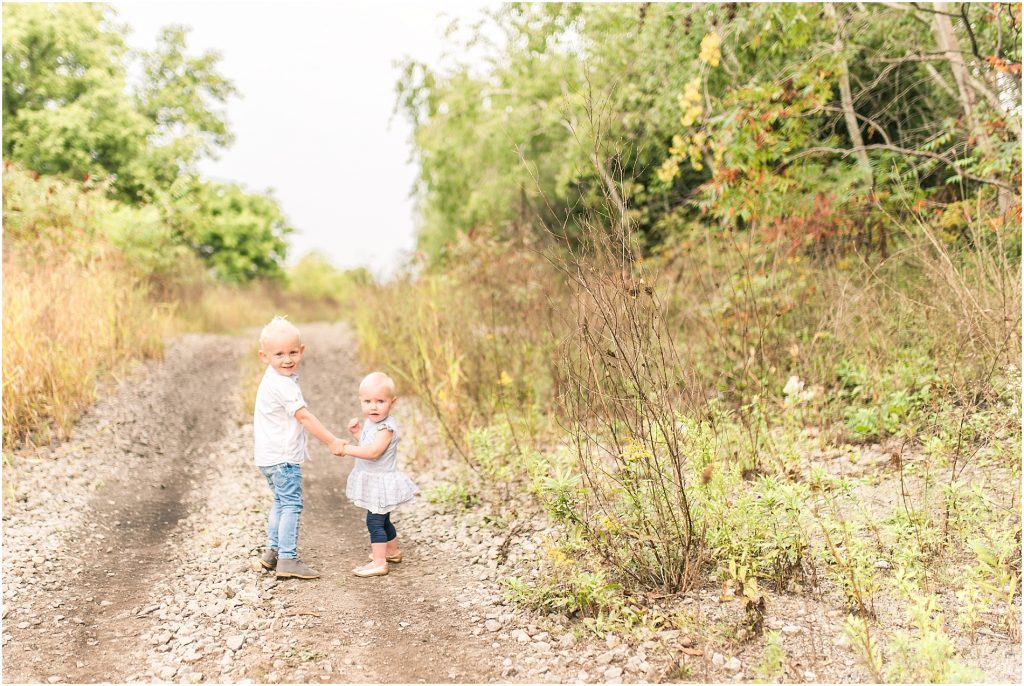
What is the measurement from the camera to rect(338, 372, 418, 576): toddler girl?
4.09 m

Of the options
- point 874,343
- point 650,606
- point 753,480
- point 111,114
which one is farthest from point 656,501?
point 111,114

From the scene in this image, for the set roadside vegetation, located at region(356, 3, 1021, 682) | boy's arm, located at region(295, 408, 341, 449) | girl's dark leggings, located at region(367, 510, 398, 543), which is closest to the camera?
roadside vegetation, located at region(356, 3, 1021, 682)

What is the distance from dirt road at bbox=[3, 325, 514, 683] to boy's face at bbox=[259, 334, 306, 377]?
114 cm

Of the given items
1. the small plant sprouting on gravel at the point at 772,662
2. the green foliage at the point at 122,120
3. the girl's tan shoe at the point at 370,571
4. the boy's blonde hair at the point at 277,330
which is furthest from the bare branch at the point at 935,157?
the green foliage at the point at 122,120

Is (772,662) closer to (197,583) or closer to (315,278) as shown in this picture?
(197,583)

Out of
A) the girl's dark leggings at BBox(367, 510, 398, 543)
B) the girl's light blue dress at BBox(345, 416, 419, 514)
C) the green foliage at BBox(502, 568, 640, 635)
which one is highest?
the girl's light blue dress at BBox(345, 416, 419, 514)

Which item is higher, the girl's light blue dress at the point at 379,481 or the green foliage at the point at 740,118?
the green foliage at the point at 740,118

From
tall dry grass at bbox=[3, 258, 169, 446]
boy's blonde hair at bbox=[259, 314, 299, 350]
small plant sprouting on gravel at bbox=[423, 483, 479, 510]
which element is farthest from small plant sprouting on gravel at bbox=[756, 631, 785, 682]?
tall dry grass at bbox=[3, 258, 169, 446]

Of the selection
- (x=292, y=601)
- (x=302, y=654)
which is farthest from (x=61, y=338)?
(x=302, y=654)

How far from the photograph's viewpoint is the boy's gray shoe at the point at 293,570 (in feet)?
13.6

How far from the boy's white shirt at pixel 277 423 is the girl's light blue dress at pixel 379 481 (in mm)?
345

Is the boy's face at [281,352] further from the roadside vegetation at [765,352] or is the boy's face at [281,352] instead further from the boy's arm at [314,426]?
the roadside vegetation at [765,352]

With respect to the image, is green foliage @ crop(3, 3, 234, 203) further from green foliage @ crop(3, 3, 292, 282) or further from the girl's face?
the girl's face

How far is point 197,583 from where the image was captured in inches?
163
